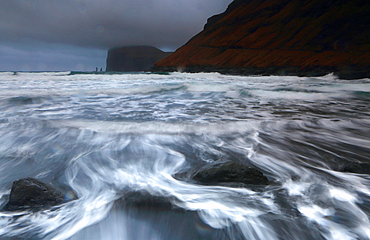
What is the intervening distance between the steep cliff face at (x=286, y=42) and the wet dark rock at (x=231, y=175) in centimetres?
2150

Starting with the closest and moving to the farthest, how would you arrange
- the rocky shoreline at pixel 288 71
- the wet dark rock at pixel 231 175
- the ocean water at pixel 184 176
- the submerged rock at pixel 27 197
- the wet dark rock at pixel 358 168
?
the ocean water at pixel 184 176 → the submerged rock at pixel 27 197 → the wet dark rock at pixel 231 175 → the wet dark rock at pixel 358 168 → the rocky shoreline at pixel 288 71

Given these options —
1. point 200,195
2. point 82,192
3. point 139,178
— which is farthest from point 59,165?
point 200,195

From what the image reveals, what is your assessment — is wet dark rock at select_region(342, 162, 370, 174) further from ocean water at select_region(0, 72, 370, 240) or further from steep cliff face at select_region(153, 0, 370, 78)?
steep cliff face at select_region(153, 0, 370, 78)

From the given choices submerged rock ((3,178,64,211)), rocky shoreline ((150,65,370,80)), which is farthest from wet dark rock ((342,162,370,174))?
rocky shoreline ((150,65,370,80))

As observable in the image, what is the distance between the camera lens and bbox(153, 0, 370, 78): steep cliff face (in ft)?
84.8

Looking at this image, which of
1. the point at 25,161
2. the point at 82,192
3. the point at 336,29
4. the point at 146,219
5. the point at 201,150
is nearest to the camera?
the point at 146,219

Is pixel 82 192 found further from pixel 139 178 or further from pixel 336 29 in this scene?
pixel 336 29

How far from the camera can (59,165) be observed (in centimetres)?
214

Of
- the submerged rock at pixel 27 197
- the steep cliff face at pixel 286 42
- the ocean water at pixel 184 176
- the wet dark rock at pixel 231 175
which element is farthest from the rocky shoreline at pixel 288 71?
the submerged rock at pixel 27 197

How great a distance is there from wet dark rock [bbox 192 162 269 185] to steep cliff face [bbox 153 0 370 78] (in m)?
21.5

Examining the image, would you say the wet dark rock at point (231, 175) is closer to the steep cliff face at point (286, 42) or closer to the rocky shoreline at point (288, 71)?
the rocky shoreline at point (288, 71)

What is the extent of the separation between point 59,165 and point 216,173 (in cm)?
159

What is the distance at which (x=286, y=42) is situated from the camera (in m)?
33.0

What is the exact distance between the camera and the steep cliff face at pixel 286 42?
84.8 ft
